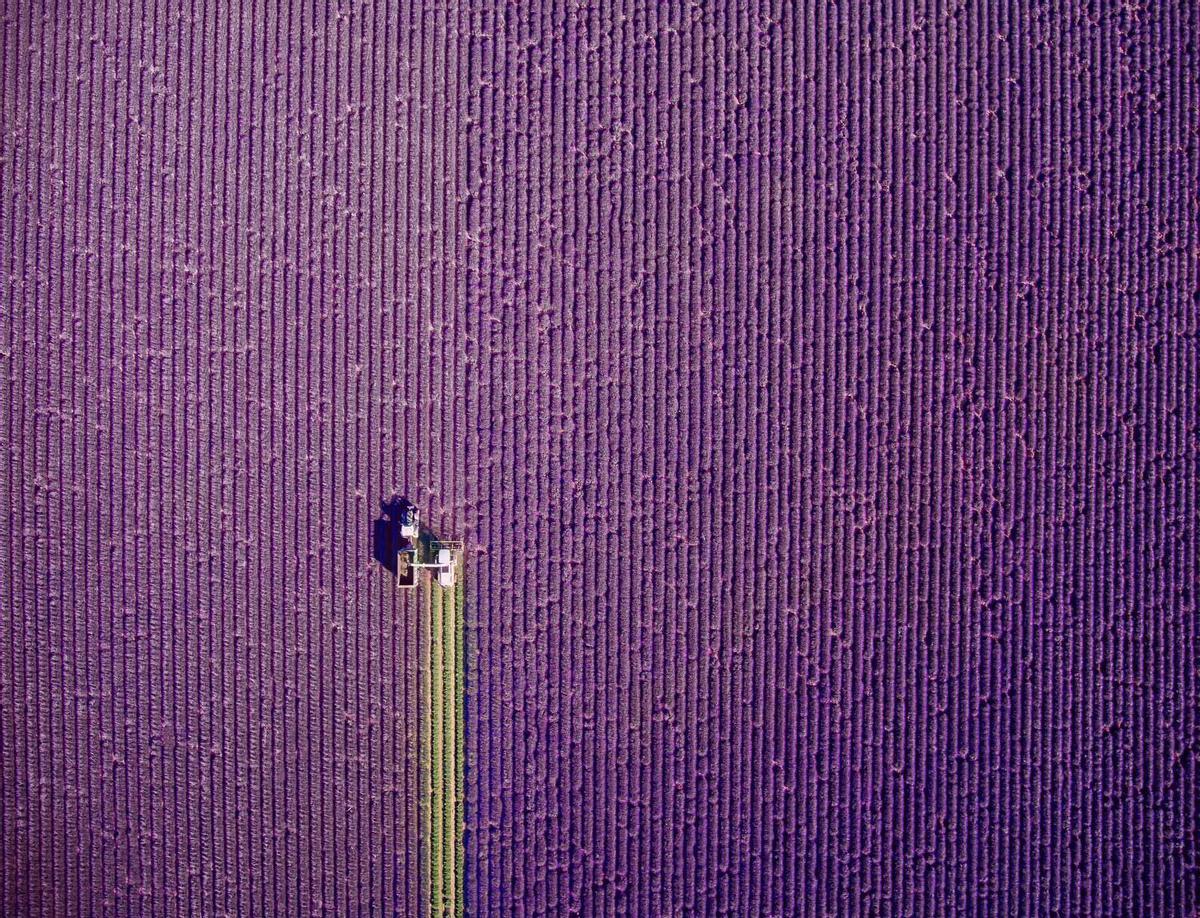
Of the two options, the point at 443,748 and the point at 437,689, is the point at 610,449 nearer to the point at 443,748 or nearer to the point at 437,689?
the point at 437,689

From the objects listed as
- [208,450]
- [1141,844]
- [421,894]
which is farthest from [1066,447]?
[208,450]

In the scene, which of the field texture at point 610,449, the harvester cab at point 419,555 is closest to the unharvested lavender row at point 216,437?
the field texture at point 610,449

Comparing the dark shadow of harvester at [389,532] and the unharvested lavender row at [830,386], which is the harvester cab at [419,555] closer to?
Result: the dark shadow of harvester at [389,532]

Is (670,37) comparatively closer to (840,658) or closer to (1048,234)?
(1048,234)

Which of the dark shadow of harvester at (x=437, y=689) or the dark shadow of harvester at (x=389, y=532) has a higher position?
the dark shadow of harvester at (x=389, y=532)

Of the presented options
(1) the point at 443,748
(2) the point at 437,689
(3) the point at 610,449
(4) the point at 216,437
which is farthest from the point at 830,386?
(4) the point at 216,437
